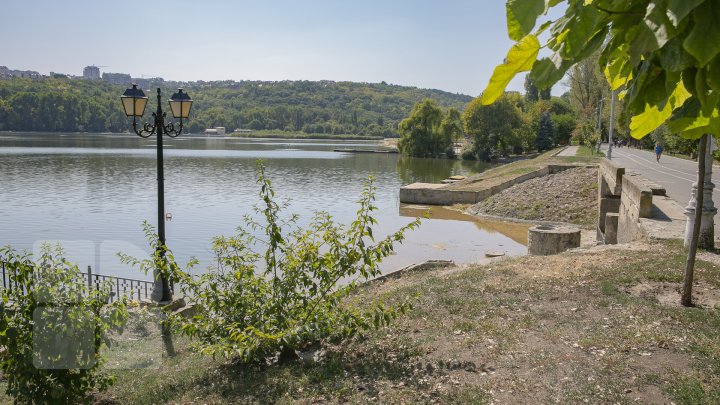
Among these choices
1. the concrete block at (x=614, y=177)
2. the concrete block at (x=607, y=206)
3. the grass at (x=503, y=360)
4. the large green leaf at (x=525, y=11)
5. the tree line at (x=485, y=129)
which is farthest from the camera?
the tree line at (x=485, y=129)

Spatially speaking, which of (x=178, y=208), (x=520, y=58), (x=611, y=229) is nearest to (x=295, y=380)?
(x=520, y=58)

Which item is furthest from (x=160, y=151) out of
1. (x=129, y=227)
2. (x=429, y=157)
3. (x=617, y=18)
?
(x=429, y=157)

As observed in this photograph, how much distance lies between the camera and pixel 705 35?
140 centimetres

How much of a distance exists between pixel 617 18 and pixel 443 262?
14477mm

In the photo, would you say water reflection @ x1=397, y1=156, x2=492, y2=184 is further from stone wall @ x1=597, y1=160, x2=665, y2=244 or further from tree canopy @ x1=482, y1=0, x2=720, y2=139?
tree canopy @ x1=482, y1=0, x2=720, y2=139

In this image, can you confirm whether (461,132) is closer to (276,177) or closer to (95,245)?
(276,177)

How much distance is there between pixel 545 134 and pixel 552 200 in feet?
174

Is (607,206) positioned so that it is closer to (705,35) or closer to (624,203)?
(624,203)

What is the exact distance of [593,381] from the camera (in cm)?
537

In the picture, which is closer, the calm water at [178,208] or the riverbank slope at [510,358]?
the riverbank slope at [510,358]

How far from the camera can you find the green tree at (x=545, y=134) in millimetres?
84000

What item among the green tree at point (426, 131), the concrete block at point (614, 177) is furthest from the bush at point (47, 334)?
the green tree at point (426, 131)

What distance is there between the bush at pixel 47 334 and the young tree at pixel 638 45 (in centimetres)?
486

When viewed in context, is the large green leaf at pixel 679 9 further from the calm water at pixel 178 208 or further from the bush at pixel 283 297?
the calm water at pixel 178 208
